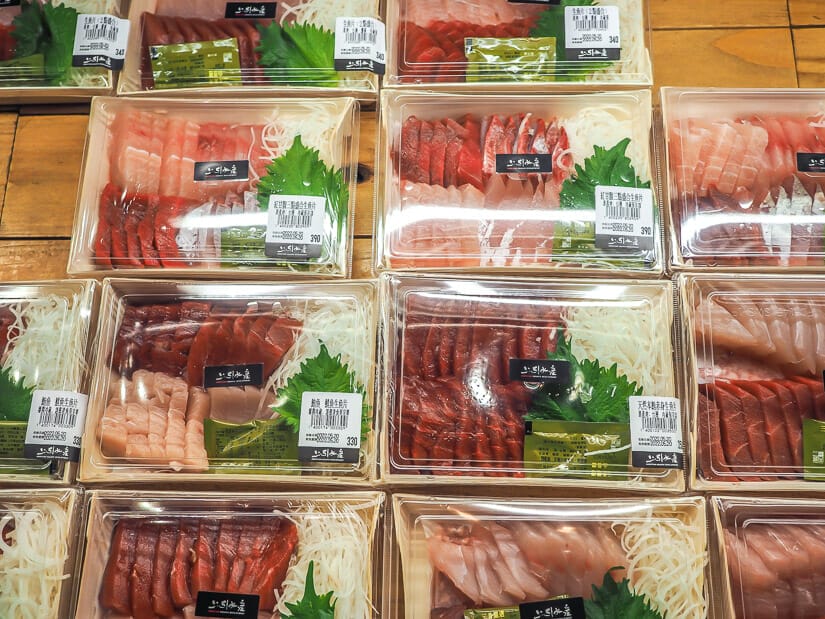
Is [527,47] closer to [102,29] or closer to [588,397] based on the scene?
[588,397]

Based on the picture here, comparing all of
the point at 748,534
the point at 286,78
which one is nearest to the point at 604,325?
the point at 748,534

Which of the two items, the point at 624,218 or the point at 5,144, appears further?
the point at 5,144

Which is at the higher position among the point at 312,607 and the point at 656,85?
the point at 656,85

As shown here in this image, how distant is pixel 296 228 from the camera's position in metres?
2.18

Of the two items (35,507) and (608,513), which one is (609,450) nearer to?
(608,513)

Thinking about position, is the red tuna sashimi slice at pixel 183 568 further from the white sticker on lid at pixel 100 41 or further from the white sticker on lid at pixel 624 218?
the white sticker on lid at pixel 100 41

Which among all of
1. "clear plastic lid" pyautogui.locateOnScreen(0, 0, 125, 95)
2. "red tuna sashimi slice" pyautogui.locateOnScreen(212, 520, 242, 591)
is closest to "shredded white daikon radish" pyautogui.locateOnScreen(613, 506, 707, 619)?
"red tuna sashimi slice" pyautogui.locateOnScreen(212, 520, 242, 591)

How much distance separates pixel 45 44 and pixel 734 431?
2569mm

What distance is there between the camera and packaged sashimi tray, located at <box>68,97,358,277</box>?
219cm

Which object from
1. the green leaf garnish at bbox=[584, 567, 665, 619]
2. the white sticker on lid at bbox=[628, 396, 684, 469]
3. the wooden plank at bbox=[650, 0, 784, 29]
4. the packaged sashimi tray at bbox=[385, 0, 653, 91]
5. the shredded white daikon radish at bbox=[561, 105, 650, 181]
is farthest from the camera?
the wooden plank at bbox=[650, 0, 784, 29]

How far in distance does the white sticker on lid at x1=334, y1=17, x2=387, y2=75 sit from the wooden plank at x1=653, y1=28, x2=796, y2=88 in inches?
39.2

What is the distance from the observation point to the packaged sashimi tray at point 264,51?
2.40m

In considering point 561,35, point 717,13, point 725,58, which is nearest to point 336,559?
point 561,35

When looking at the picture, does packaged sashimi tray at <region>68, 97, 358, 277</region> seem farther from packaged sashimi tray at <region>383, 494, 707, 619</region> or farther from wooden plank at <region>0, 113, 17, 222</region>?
packaged sashimi tray at <region>383, 494, 707, 619</region>
